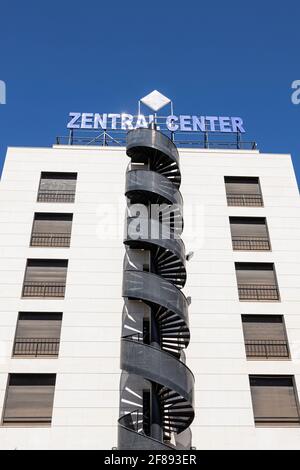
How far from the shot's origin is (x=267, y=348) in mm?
16328

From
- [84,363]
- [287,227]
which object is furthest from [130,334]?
[287,227]

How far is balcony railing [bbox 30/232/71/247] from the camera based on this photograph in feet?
60.7

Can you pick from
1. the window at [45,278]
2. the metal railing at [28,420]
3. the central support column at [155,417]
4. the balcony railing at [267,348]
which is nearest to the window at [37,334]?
the window at [45,278]

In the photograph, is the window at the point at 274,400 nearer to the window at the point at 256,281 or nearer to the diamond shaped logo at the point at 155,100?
the window at the point at 256,281

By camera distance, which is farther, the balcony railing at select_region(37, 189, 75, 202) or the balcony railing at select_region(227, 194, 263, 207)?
the balcony railing at select_region(227, 194, 263, 207)

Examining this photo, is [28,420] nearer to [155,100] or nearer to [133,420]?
[133,420]

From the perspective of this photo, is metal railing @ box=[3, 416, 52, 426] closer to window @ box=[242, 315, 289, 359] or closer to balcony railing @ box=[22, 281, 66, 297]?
balcony railing @ box=[22, 281, 66, 297]

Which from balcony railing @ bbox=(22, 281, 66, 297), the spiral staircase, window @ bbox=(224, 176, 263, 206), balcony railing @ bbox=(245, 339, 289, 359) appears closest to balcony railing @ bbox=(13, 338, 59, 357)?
balcony railing @ bbox=(22, 281, 66, 297)

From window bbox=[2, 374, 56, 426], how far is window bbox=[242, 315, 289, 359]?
724 centimetres

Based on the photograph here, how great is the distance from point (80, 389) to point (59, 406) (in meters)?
0.85

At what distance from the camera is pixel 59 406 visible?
47.4ft

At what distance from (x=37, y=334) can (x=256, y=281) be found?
8.85 metres

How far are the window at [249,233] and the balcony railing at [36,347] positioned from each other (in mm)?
8420

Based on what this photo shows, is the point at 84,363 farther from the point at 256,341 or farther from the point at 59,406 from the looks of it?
the point at 256,341
